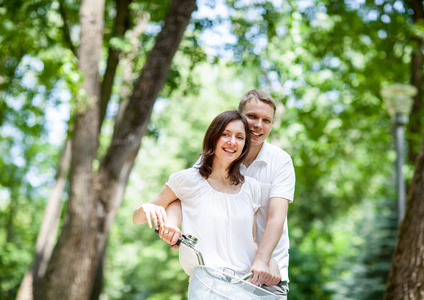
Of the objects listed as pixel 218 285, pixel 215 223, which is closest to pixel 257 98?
pixel 215 223

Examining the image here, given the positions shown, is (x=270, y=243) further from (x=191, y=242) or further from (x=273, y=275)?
(x=191, y=242)

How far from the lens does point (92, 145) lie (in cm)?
656

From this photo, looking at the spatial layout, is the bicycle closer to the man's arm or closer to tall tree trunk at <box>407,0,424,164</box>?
the man's arm

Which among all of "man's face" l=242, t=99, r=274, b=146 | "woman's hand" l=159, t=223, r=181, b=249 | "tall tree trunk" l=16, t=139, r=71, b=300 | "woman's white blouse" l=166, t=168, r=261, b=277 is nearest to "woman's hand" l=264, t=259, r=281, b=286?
"woman's white blouse" l=166, t=168, r=261, b=277

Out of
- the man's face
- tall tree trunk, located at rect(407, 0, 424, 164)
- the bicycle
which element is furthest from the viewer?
tall tree trunk, located at rect(407, 0, 424, 164)

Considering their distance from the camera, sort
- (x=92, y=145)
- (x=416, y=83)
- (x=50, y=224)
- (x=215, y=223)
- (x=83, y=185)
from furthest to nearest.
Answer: (x=50, y=224)
(x=416, y=83)
(x=92, y=145)
(x=83, y=185)
(x=215, y=223)

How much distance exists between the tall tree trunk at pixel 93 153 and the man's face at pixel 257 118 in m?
3.49

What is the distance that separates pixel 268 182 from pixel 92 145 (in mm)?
3919

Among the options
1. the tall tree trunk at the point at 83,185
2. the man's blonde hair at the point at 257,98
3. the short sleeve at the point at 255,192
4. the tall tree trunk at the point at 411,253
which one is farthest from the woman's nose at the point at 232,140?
the tall tree trunk at the point at 83,185

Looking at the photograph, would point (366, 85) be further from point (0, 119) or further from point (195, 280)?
point (195, 280)

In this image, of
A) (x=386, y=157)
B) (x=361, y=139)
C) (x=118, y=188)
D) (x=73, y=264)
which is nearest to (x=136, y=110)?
(x=118, y=188)

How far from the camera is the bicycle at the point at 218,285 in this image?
240 cm

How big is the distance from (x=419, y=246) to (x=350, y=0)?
888 centimetres

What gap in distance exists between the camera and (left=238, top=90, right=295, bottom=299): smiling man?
2873 mm
